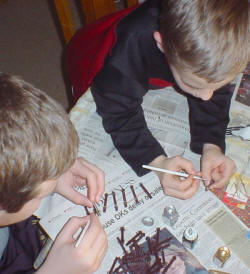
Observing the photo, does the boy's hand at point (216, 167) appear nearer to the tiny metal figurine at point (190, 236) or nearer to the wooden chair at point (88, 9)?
the tiny metal figurine at point (190, 236)

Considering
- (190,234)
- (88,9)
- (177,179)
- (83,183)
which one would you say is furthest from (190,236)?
(88,9)

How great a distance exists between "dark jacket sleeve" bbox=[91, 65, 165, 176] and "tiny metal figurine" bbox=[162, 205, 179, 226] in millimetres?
100

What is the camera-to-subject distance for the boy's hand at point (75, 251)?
59 centimetres

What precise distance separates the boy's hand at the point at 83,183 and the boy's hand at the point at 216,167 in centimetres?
21

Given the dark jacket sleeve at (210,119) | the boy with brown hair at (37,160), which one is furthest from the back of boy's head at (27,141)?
the dark jacket sleeve at (210,119)

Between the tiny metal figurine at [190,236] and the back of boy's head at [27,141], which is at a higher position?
the back of boy's head at [27,141]

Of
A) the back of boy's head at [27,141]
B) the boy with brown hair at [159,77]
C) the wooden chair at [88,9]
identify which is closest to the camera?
the back of boy's head at [27,141]

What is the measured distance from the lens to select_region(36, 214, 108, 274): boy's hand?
59 centimetres

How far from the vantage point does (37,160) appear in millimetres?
460

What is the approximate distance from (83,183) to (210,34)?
0.38 m

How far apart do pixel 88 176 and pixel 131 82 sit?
0.70 feet

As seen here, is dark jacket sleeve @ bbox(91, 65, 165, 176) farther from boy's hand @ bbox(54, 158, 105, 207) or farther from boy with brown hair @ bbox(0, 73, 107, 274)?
boy with brown hair @ bbox(0, 73, 107, 274)

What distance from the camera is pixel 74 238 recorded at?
0.63 meters

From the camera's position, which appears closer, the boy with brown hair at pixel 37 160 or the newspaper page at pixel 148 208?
the boy with brown hair at pixel 37 160
